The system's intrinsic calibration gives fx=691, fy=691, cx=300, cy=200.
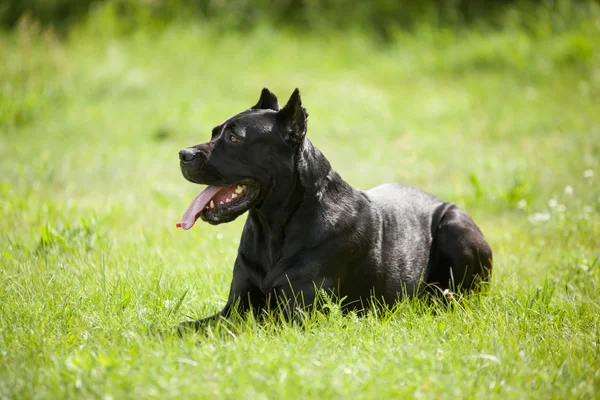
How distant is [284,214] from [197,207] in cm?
53

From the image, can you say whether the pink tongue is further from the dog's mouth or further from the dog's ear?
the dog's ear

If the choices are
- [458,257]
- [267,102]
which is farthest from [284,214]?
[458,257]

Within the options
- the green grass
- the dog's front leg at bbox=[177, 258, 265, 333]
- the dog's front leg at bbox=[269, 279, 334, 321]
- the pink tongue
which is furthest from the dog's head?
the green grass

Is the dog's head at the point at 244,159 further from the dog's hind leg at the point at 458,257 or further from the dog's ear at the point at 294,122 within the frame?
the dog's hind leg at the point at 458,257

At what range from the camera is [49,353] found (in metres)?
3.46

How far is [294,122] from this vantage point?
4.09 metres

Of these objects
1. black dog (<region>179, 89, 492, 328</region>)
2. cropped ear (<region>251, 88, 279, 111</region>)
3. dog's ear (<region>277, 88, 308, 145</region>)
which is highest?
cropped ear (<region>251, 88, 279, 111</region>)

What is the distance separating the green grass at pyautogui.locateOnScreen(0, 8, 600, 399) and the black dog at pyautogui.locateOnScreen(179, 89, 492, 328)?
28 centimetres

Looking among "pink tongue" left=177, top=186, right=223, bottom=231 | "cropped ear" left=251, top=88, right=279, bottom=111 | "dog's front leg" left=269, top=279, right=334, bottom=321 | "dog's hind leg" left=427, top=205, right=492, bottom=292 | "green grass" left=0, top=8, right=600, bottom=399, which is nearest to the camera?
"green grass" left=0, top=8, right=600, bottom=399

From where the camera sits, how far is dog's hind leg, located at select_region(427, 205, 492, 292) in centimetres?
486

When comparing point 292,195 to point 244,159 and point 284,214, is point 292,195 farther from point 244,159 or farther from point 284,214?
point 244,159

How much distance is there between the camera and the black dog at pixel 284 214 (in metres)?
4.05

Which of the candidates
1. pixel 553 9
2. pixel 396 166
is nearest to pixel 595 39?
pixel 553 9

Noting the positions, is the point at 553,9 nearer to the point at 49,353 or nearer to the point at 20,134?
the point at 20,134
